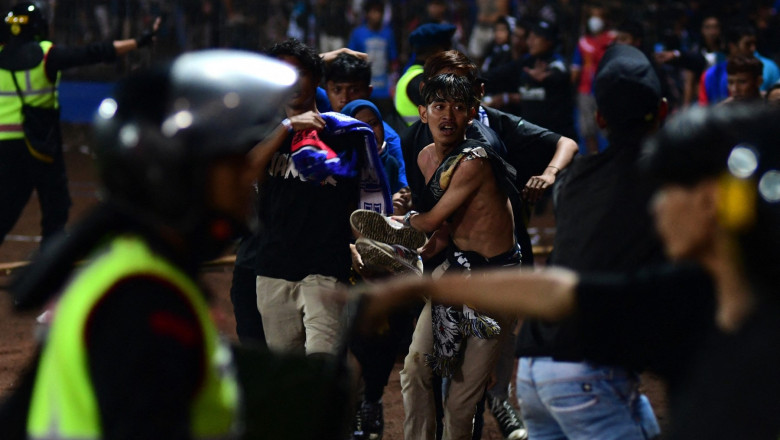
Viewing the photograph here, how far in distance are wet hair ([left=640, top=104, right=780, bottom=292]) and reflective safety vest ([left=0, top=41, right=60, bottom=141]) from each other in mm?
6910

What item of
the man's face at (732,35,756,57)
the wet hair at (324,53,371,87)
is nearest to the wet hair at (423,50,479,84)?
the wet hair at (324,53,371,87)

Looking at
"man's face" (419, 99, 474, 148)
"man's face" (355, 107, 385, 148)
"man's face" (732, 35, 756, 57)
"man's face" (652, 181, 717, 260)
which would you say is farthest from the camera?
"man's face" (732, 35, 756, 57)

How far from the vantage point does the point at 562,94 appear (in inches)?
452

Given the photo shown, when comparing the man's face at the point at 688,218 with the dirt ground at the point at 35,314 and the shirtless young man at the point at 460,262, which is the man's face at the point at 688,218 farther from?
the shirtless young man at the point at 460,262

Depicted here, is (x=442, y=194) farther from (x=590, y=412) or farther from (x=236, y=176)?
(x=236, y=176)

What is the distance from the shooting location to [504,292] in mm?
2535

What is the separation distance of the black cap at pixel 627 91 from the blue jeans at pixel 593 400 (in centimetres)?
85

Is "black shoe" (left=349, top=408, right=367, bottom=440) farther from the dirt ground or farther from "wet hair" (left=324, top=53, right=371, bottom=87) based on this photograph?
"wet hair" (left=324, top=53, right=371, bottom=87)

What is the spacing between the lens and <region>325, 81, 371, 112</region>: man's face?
6.71 meters

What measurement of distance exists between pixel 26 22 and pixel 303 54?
385 centimetres

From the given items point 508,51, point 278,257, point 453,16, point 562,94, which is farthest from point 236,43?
point 278,257

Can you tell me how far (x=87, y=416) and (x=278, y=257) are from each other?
3153 mm

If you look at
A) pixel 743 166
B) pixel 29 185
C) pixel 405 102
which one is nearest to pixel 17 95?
pixel 29 185

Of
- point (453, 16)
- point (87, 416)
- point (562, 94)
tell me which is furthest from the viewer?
point (453, 16)
